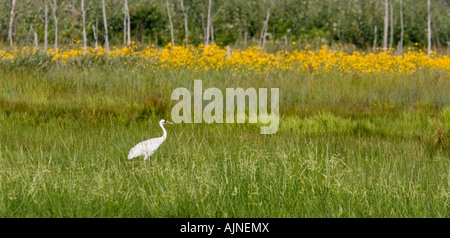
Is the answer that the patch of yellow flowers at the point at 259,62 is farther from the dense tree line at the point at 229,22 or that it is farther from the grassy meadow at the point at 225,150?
the dense tree line at the point at 229,22

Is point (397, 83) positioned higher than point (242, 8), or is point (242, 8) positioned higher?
point (242, 8)

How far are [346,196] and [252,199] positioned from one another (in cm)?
68

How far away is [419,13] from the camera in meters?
32.8

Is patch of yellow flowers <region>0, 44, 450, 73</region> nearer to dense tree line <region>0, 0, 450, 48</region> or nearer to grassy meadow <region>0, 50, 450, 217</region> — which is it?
grassy meadow <region>0, 50, 450, 217</region>

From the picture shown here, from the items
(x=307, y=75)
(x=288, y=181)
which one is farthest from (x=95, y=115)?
(x=307, y=75)

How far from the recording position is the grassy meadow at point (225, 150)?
3662mm

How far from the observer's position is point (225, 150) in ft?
16.8

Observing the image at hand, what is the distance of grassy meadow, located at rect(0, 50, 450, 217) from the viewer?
3662 mm

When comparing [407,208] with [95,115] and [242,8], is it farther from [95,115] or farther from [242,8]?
[242,8]

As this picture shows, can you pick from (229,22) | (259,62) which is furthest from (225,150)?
(229,22)

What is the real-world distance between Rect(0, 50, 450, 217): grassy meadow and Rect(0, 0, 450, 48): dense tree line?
15939mm

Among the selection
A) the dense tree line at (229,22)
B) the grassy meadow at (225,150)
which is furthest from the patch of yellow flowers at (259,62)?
the dense tree line at (229,22)

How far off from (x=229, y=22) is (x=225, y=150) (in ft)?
88.2

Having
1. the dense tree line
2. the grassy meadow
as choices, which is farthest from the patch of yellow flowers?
the dense tree line
